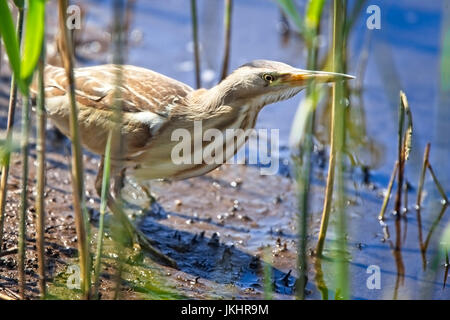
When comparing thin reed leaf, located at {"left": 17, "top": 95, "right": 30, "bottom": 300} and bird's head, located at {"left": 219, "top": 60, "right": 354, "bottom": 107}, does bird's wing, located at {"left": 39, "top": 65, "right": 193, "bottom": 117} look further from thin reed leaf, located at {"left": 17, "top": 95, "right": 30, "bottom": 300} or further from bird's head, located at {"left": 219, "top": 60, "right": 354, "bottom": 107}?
thin reed leaf, located at {"left": 17, "top": 95, "right": 30, "bottom": 300}

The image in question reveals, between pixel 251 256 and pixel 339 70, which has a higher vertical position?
pixel 339 70

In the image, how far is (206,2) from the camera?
6117 millimetres

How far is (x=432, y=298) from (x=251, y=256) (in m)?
0.81

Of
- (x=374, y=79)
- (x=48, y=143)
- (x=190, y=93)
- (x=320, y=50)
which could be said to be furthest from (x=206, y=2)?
(x=190, y=93)

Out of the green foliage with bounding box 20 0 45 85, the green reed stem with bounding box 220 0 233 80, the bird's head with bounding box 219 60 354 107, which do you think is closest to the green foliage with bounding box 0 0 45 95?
the green foliage with bounding box 20 0 45 85

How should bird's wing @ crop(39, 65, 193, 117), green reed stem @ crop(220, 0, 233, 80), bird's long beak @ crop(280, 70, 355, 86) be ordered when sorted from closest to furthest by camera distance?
bird's long beak @ crop(280, 70, 355, 86)
bird's wing @ crop(39, 65, 193, 117)
green reed stem @ crop(220, 0, 233, 80)

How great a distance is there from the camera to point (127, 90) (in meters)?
3.38

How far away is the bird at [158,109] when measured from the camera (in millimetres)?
3205

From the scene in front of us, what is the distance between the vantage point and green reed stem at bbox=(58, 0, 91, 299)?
89.0 inches

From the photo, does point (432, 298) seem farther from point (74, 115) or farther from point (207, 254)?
point (74, 115)

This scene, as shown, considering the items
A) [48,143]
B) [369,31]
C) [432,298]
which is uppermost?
[369,31]

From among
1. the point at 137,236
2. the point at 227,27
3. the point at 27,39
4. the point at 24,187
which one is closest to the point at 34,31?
the point at 27,39

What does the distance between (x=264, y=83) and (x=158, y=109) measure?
48 cm

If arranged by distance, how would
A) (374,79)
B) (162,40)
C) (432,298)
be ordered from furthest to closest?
(162,40) < (374,79) < (432,298)
